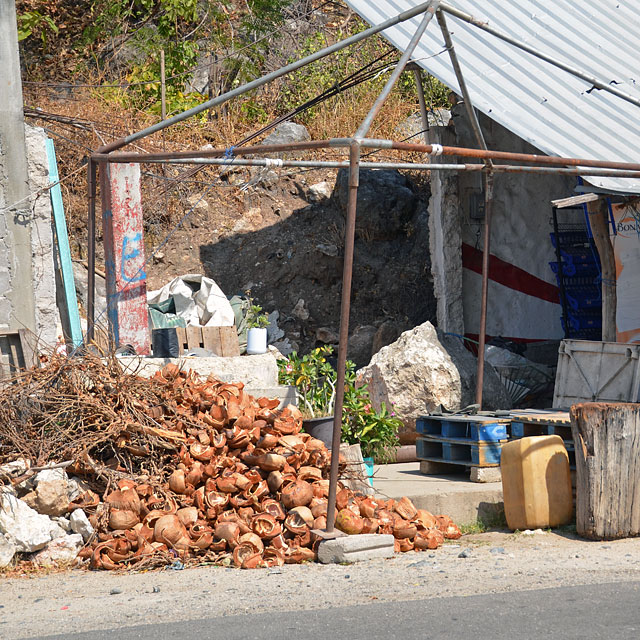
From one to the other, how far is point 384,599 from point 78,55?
15.4m

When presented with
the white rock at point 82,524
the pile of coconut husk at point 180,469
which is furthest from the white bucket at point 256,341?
the white rock at point 82,524

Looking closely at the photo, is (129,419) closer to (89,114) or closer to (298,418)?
(298,418)

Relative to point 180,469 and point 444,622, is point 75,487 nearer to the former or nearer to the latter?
point 180,469

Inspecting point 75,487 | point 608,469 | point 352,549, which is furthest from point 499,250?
point 75,487

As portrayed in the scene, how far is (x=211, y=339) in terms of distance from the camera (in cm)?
923

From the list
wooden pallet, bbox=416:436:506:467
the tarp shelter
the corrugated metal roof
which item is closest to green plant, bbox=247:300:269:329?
the tarp shelter

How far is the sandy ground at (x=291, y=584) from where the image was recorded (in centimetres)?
486

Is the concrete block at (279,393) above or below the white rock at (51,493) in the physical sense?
above

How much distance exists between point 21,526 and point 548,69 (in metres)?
7.27

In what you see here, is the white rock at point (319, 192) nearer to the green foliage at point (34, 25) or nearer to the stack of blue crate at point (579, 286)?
the stack of blue crate at point (579, 286)

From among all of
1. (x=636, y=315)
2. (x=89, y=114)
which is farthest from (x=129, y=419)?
(x=89, y=114)

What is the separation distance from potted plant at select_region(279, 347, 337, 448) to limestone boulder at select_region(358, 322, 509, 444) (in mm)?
1066

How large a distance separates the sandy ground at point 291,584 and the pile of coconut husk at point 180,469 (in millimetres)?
235

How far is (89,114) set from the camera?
15.6 m
